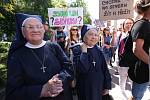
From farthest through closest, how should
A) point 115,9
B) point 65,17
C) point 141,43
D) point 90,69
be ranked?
point 65,17 < point 115,9 < point 90,69 < point 141,43

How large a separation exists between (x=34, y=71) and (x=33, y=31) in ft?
1.28

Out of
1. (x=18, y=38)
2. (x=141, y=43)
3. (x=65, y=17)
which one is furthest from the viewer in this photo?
(x=65, y=17)

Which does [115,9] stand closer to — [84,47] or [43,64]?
[84,47]

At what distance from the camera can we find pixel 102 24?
71.6ft

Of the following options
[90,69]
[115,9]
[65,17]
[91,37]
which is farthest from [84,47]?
[65,17]

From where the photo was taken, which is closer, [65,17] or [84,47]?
[84,47]

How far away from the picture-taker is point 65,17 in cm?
1422

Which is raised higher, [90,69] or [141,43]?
[141,43]

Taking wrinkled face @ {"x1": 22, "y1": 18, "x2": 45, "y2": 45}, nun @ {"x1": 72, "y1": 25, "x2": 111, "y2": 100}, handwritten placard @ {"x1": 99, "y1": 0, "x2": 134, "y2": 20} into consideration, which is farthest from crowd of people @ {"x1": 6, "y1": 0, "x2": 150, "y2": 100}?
handwritten placard @ {"x1": 99, "y1": 0, "x2": 134, "y2": 20}

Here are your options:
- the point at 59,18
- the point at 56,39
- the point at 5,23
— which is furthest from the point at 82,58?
the point at 5,23

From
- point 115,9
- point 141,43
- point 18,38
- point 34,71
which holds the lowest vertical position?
point 34,71

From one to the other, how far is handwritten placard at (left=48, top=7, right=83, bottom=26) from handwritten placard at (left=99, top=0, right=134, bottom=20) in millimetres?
6329

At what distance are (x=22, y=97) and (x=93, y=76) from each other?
59.3 inches

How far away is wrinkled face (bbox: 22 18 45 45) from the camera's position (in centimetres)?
397
